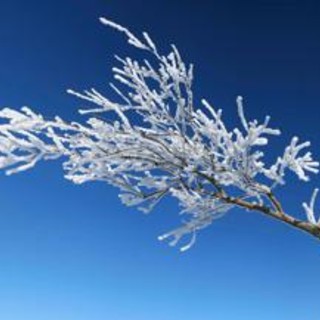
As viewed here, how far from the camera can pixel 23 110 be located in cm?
669

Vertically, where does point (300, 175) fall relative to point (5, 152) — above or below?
above

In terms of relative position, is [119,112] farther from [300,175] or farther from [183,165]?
[300,175]

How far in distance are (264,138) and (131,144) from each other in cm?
132

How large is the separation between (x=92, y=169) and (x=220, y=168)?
130 cm

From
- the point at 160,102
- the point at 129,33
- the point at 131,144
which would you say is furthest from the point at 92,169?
the point at 129,33

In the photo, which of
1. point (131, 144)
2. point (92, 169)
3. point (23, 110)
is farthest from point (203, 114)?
point (23, 110)

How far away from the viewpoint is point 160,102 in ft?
23.2

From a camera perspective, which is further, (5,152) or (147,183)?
(147,183)

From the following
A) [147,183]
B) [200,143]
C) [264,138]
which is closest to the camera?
[264,138]

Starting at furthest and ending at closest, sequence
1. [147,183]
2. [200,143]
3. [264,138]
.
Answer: [147,183] → [200,143] → [264,138]

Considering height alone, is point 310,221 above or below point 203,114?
below

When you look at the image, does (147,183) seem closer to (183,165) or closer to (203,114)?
(183,165)

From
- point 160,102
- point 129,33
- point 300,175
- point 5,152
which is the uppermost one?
point 129,33

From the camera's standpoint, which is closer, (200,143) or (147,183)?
(200,143)
